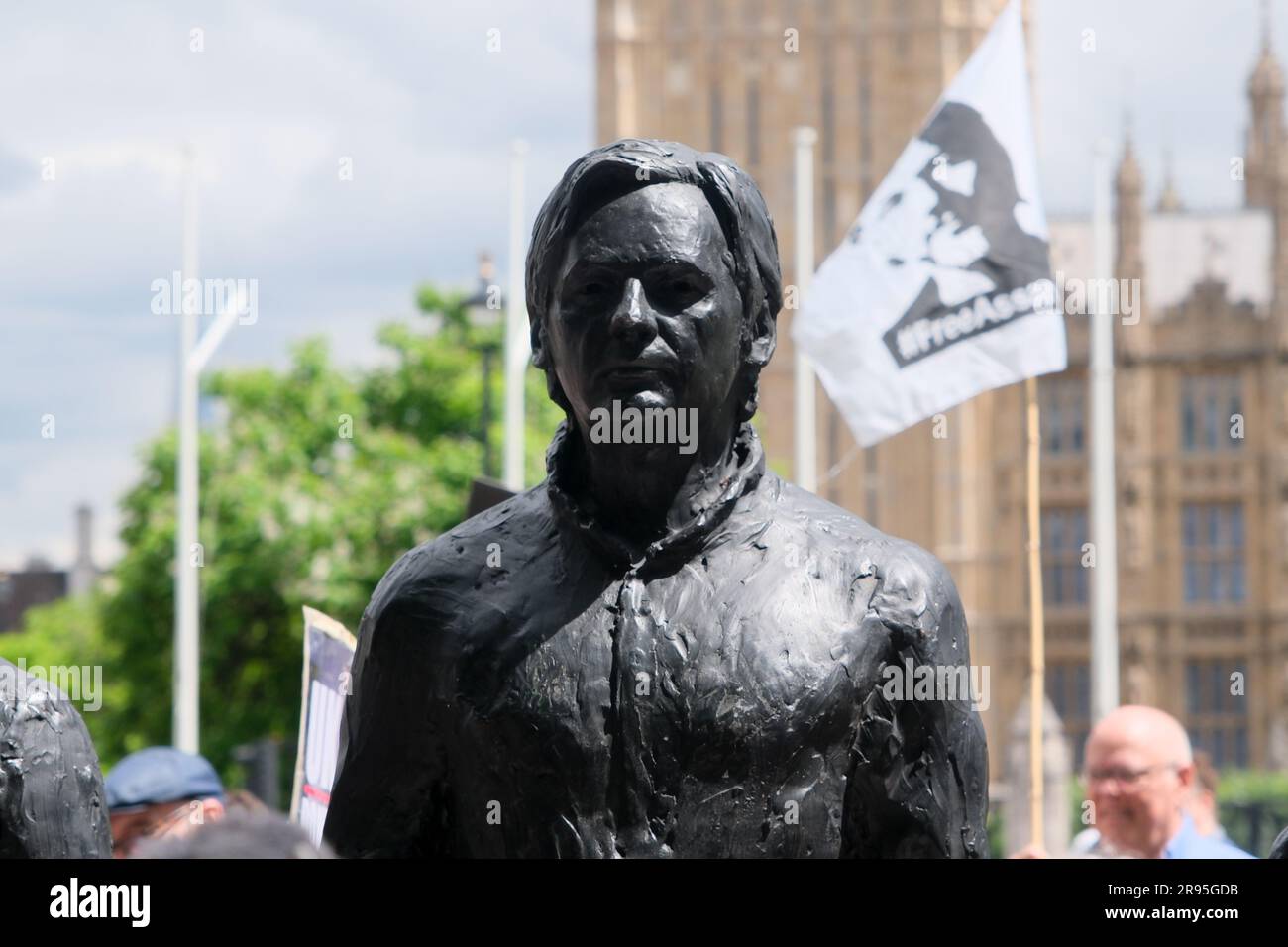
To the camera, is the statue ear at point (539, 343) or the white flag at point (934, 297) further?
the white flag at point (934, 297)

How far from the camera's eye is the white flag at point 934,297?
39.9ft

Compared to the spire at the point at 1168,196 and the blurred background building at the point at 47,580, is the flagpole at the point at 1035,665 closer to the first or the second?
the spire at the point at 1168,196

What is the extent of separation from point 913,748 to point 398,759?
732 mm

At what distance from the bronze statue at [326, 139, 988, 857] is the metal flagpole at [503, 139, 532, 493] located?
17.7m

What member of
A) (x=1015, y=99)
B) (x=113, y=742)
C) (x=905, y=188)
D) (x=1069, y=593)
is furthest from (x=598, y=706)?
(x=1069, y=593)

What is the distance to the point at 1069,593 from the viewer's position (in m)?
68.7

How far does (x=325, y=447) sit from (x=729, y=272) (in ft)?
125

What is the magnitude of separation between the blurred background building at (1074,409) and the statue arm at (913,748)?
6304cm

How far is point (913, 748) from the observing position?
10.9 ft

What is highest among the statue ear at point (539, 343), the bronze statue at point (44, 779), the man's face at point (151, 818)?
the statue ear at point (539, 343)

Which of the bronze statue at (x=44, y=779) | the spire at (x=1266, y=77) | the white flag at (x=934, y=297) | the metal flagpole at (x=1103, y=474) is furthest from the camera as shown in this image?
the spire at (x=1266, y=77)

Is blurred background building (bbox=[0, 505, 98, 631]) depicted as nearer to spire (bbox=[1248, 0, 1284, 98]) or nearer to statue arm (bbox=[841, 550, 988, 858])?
spire (bbox=[1248, 0, 1284, 98])

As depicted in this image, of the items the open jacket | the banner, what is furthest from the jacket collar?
the banner

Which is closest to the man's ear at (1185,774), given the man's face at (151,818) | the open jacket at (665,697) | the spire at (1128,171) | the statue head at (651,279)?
the man's face at (151,818)
